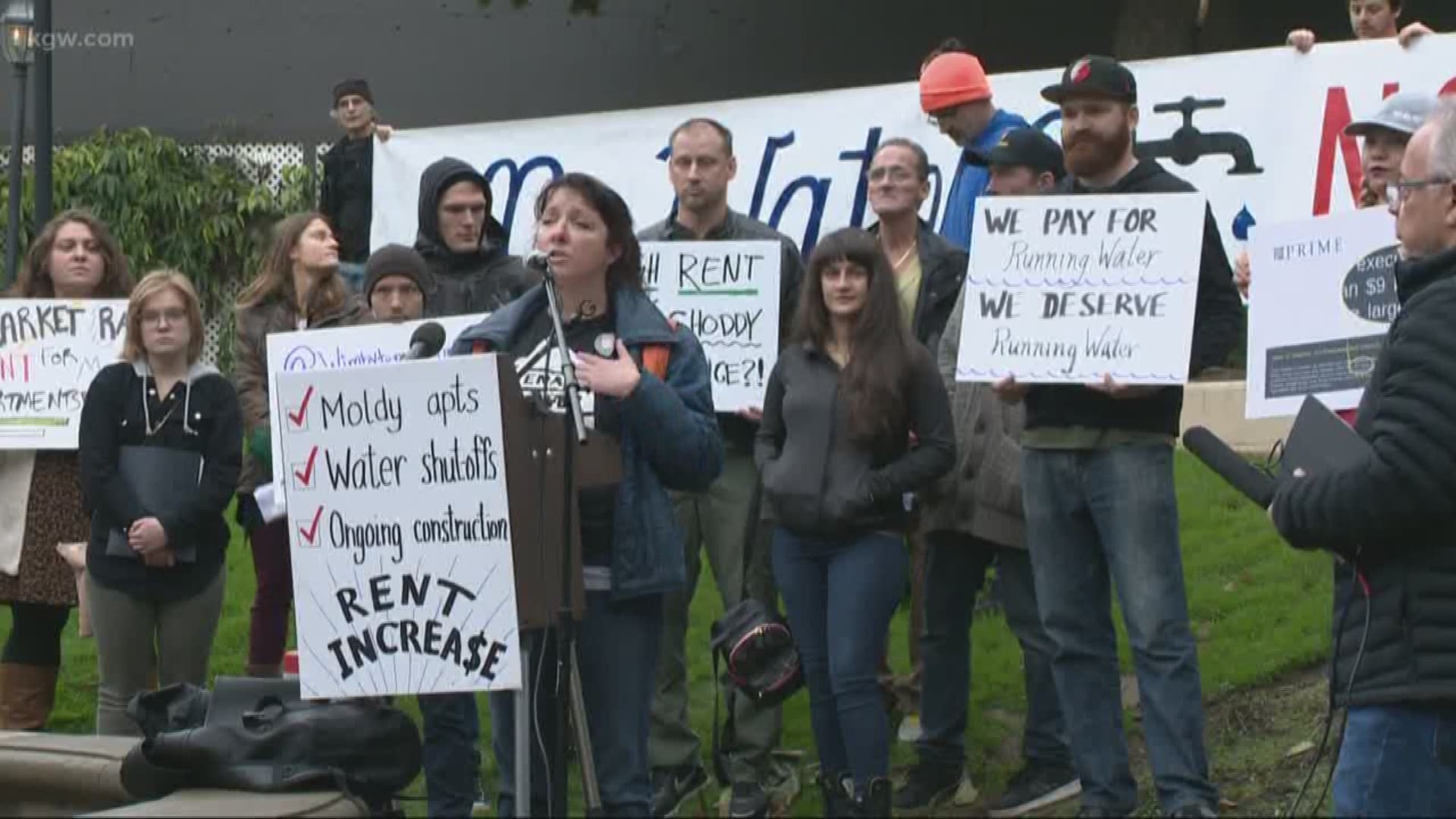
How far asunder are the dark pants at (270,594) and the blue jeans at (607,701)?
9.25 feet

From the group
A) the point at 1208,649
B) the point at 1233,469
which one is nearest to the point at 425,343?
the point at 1233,469

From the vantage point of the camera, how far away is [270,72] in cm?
1892

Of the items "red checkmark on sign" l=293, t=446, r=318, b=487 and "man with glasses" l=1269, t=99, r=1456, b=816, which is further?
"red checkmark on sign" l=293, t=446, r=318, b=487

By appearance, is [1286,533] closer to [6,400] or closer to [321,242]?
[321,242]

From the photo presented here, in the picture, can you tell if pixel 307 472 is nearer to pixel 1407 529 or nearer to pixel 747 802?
pixel 747 802

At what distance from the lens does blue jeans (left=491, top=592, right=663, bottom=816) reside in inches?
255

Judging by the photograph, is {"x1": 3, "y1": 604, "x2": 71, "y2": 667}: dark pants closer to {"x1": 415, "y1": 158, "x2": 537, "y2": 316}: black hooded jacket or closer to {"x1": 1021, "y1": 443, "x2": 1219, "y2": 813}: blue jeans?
{"x1": 415, "y1": 158, "x2": 537, "y2": 316}: black hooded jacket

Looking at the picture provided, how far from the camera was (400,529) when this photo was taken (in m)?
6.23

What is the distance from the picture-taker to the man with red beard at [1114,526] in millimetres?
7219

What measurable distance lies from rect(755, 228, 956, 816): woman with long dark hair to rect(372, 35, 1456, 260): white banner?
2484mm

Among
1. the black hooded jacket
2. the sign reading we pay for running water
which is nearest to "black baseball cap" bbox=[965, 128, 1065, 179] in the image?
the black hooded jacket

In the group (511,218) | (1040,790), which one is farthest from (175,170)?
(1040,790)

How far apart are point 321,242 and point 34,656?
6.36 feet

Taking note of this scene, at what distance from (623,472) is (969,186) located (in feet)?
10.6
